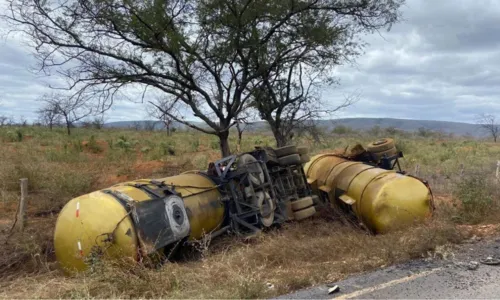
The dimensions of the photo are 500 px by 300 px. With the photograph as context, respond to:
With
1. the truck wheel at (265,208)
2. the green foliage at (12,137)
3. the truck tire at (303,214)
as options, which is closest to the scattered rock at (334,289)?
the truck wheel at (265,208)

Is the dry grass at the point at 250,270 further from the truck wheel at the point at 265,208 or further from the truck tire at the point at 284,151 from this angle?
the truck tire at the point at 284,151

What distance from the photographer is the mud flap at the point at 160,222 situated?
6754 mm

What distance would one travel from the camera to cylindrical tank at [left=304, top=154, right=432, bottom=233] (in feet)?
28.0

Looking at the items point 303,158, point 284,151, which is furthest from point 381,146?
point 284,151


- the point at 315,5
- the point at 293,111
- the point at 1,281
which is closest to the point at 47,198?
the point at 1,281

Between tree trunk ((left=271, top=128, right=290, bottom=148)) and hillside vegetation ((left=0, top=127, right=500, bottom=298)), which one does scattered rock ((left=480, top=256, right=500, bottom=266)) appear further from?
tree trunk ((left=271, top=128, right=290, bottom=148))

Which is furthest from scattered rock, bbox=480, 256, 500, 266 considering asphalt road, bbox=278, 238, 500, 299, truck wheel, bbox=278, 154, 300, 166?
truck wheel, bbox=278, 154, 300, 166

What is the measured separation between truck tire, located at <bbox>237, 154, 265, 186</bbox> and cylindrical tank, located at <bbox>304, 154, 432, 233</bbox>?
2.00 m

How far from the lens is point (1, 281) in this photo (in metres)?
7.09

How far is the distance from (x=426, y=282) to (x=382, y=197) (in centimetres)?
335

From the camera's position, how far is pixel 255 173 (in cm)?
907

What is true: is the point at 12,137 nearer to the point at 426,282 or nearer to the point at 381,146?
the point at 381,146

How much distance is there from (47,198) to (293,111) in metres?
8.33

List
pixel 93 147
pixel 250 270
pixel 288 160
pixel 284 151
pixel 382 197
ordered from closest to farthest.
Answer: pixel 250 270, pixel 382 197, pixel 288 160, pixel 284 151, pixel 93 147
